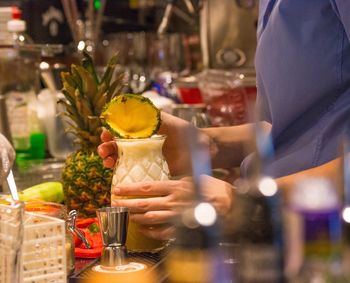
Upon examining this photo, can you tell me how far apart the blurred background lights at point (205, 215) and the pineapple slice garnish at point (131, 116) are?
3.02 ft

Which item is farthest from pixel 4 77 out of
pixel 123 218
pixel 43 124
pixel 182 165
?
pixel 123 218

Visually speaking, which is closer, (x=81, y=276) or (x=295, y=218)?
(x=295, y=218)

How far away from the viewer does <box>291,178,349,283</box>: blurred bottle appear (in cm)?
93

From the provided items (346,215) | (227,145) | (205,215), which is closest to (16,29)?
(227,145)

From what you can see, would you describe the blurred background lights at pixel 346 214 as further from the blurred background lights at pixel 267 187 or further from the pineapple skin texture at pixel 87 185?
the pineapple skin texture at pixel 87 185

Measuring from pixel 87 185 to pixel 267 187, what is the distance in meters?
1.29

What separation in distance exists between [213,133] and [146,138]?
56 centimetres

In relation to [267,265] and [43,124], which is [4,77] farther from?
[267,265]

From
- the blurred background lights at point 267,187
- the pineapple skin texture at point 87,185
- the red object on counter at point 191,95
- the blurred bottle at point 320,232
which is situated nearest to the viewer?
the blurred bottle at point 320,232

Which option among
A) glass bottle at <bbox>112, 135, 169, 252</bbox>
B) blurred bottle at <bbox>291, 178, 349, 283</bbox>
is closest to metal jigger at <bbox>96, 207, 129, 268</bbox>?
glass bottle at <bbox>112, 135, 169, 252</bbox>

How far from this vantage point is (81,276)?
158 cm

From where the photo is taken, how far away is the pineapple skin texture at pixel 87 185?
226cm

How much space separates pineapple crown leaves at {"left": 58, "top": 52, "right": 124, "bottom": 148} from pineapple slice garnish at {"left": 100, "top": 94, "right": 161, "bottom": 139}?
1.21 ft

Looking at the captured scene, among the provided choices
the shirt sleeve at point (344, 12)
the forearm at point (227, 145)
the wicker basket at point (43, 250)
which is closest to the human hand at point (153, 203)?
the wicker basket at point (43, 250)
